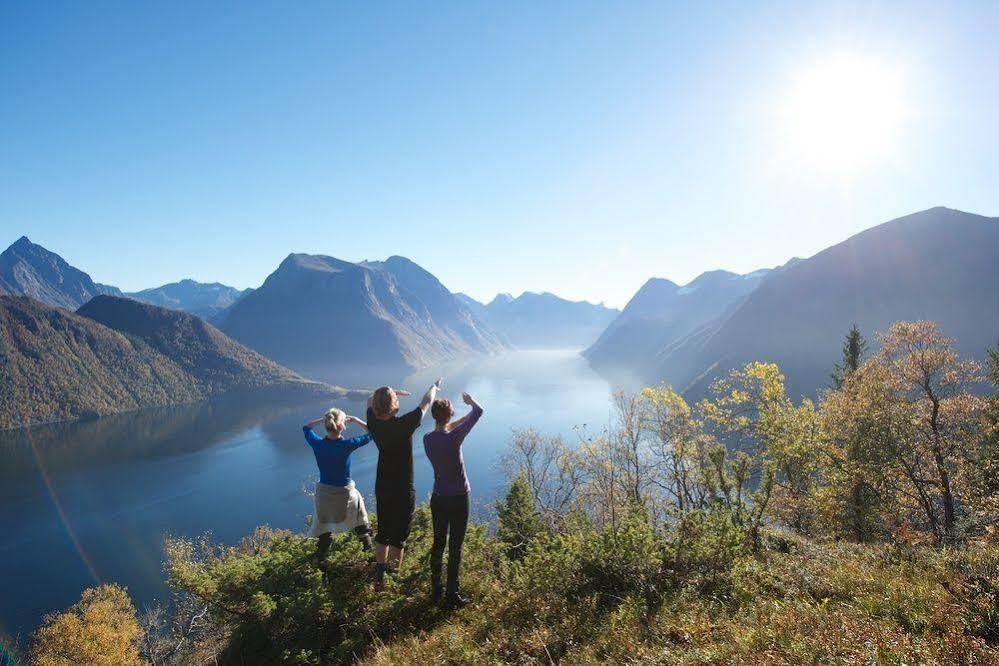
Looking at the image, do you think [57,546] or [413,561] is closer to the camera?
[413,561]

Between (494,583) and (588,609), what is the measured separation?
160 centimetres

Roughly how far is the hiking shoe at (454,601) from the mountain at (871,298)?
132 meters

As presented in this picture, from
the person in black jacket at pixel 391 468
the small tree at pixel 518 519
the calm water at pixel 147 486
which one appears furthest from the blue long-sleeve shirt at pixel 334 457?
the calm water at pixel 147 486

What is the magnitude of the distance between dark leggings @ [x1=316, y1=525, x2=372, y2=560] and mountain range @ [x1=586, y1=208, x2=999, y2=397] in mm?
131917

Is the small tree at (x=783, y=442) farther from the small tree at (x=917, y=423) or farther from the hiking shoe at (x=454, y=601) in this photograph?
the hiking shoe at (x=454, y=601)

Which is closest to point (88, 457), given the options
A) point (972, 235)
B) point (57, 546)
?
point (57, 546)

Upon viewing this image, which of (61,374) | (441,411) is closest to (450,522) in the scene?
(441,411)

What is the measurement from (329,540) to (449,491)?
2491 mm

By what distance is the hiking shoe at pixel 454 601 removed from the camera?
19.4ft

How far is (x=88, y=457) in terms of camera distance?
110 meters

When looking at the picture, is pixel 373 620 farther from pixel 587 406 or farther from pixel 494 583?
pixel 587 406

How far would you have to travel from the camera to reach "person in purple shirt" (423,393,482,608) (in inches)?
224

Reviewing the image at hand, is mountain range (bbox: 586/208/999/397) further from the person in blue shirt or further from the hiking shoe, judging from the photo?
the person in blue shirt

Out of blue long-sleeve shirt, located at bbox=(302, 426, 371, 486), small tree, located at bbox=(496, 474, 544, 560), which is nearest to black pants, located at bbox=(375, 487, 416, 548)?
blue long-sleeve shirt, located at bbox=(302, 426, 371, 486)
